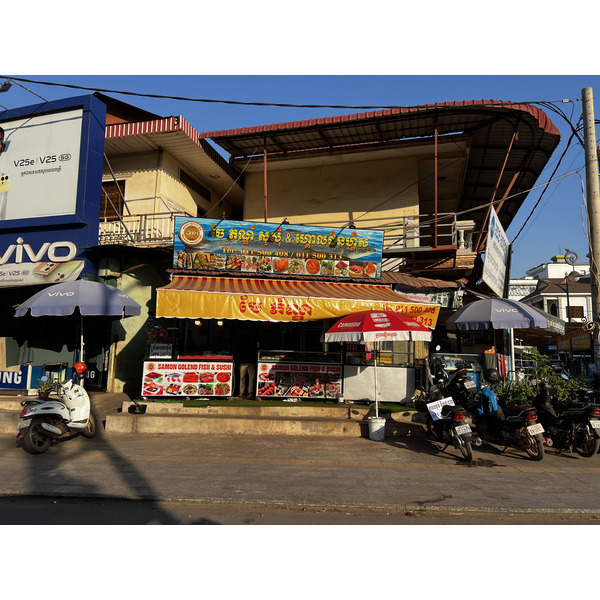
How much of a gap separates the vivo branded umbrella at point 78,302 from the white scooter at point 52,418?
6.17ft

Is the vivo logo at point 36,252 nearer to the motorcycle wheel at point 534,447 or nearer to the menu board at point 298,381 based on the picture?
the menu board at point 298,381

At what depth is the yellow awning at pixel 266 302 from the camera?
9562 mm

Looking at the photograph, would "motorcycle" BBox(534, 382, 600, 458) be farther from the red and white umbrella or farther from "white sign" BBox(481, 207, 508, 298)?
"white sign" BBox(481, 207, 508, 298)

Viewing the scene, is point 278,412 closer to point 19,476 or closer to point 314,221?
point 19,476

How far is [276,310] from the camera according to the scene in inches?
389

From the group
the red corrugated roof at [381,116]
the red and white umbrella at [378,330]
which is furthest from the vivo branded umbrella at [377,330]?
the red corrugated roof at [381,116]

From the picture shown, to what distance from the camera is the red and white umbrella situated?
8484mm

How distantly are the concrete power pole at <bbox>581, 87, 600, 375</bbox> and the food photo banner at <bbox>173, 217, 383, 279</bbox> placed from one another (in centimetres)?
493

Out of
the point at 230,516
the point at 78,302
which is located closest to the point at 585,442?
the point at 230,516

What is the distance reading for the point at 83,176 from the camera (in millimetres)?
12422

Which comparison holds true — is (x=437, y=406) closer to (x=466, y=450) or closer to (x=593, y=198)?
(x=466, y=450)

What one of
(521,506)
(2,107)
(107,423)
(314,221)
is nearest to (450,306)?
(314,221)

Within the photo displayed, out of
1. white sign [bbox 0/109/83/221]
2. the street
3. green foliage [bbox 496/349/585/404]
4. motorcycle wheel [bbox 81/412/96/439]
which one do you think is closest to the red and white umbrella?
green foliage [bbox 496/349/585/404]

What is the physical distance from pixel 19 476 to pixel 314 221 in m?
11.7
